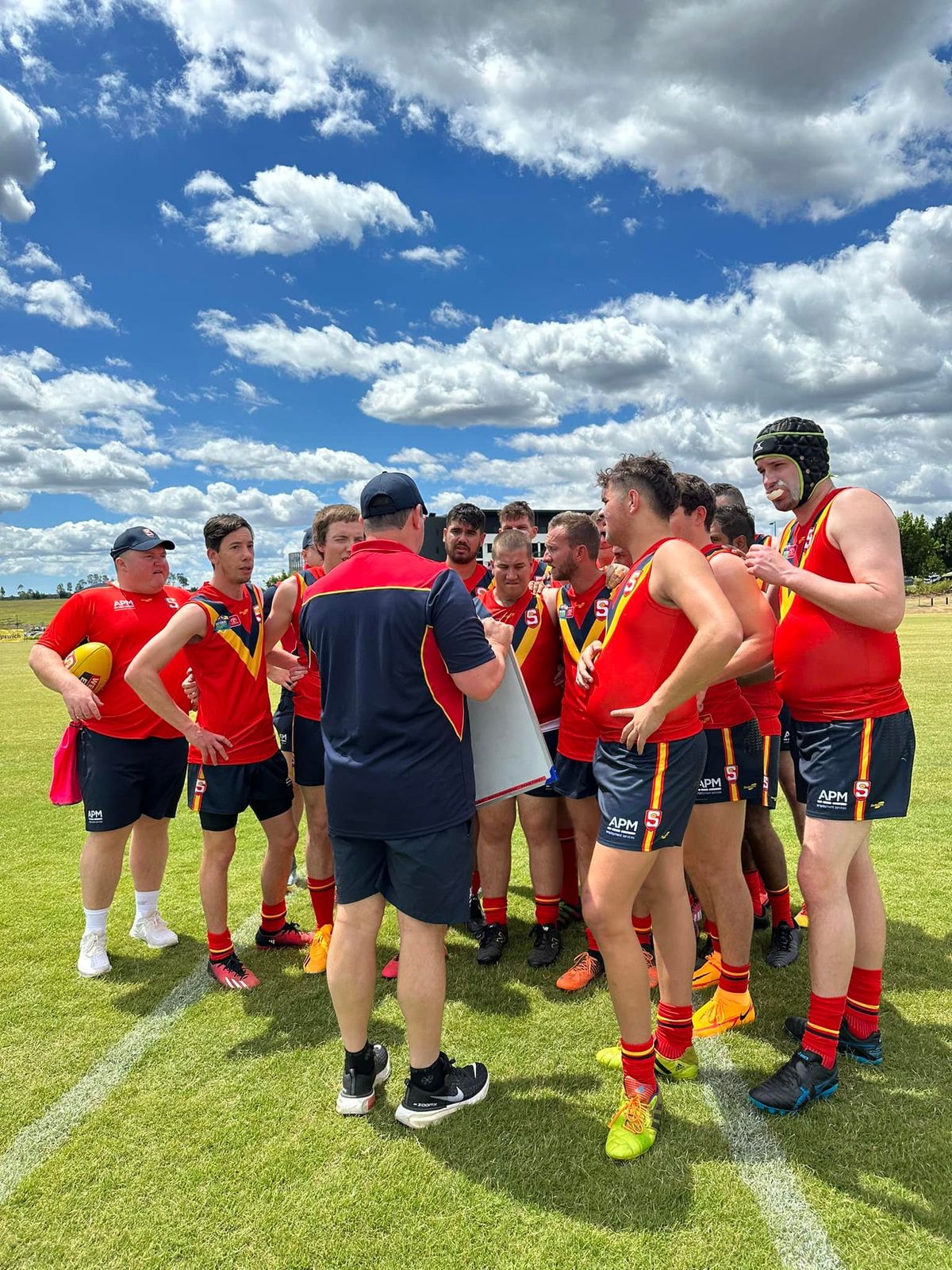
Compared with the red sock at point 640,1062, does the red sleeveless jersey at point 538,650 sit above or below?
above

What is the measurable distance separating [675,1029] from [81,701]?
134 inches

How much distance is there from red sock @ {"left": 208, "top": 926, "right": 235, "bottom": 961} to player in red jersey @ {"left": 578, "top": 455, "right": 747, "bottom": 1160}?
7.63 feet

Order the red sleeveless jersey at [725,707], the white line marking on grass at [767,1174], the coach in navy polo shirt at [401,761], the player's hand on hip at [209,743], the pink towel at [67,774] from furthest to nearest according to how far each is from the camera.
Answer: the pink towel at [67,774] < the player's hand on hip at [209,743] < the red sleeveless jersey at [725,707] < the coach in navy polo shirt at [401,761] < the white line marking on grass at [767,1174]

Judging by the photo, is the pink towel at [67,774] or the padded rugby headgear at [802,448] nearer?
the padded rugby headgear at [802,448]

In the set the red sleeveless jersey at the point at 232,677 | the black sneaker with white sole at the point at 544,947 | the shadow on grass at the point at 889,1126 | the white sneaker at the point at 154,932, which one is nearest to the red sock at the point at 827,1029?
the shadow on grass at the point at 889,1126

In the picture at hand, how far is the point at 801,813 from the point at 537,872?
1687 mm

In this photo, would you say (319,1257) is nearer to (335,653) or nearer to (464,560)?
(335,653)

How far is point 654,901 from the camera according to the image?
3090mm

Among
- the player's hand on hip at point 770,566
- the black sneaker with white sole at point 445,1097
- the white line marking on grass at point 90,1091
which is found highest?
the player's hand on hip at point 770,566

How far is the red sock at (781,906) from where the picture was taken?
4383mm

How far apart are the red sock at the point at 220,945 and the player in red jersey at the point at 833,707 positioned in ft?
9.16

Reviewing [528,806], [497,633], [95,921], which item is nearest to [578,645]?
[528,806]

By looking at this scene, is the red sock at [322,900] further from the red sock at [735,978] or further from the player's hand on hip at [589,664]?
the player's hand on hip at [589,664]

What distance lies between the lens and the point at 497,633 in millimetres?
3020
